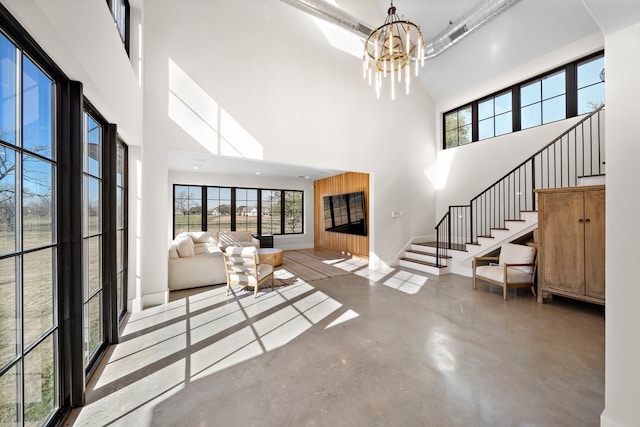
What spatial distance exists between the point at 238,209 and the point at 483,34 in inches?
321

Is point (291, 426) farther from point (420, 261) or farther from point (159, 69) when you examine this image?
point (420, 261)

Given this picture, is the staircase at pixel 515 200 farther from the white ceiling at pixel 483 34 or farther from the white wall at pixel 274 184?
the white wall at pixel 274 184

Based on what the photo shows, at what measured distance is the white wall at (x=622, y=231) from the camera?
60.5 inches

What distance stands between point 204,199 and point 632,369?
9179 millimetres

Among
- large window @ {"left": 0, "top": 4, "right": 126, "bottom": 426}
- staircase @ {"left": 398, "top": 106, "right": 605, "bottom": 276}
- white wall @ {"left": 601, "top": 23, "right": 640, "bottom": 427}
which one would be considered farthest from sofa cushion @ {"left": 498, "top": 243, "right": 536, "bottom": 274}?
large window @ {"left": 0, "top": 4, "right": 126, "bottom": 426}

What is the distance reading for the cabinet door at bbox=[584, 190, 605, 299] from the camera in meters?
3.45

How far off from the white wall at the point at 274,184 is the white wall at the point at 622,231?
8.72m

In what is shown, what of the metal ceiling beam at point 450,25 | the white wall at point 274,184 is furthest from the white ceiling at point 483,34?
the white wall at point 274,184

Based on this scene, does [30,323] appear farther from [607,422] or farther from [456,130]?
[456,130]

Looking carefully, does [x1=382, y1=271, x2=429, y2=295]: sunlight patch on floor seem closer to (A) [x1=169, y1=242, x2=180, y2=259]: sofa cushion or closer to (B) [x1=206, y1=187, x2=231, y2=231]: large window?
(A) [x1=169, y1=242, x2=180, y2=259]: sofa cushion

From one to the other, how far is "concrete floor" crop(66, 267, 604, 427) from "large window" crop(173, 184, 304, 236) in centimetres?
509

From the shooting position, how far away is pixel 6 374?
1.28 metres

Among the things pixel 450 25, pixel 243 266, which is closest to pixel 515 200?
pixel 450 25

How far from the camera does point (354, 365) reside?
2.44 meters
